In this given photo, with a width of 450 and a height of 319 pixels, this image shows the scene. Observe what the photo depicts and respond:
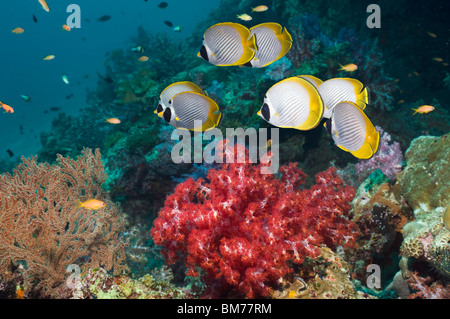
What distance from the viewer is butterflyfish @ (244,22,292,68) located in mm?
2598

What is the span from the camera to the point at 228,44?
97.5 inches

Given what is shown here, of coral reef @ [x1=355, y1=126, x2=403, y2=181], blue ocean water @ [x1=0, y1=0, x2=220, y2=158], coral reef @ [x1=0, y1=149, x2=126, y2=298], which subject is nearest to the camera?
coral reef @ [x1=0, y1=149, x2=126, y2=298]

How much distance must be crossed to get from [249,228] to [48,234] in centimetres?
227

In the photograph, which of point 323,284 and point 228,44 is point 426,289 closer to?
point 323,284

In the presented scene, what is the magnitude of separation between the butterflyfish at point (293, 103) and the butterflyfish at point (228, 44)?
27.6 inches

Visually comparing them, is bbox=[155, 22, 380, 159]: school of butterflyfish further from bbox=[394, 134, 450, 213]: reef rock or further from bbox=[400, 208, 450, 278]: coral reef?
bbox=[394, 134, 450, 213]: reef rock

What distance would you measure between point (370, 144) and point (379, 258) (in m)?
2.09

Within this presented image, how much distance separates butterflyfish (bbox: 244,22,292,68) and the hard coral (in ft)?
3.91

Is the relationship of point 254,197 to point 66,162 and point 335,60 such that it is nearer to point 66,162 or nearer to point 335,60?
point 66,162

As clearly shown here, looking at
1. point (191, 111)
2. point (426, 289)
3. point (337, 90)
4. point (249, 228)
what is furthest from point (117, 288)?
point (426, 289)

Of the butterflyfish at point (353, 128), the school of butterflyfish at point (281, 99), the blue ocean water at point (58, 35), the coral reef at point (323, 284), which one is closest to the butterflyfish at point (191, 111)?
the school of butterflyfish at point (281, 99)

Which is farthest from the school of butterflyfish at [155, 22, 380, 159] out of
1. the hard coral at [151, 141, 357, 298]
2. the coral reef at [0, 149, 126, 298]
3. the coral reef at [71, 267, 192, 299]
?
the coral reef at [0, 149, 126, 298]

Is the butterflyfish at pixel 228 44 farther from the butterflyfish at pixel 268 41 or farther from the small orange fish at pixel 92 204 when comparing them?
the small orange fish at pixel 92 204

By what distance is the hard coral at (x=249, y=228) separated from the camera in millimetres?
2346
